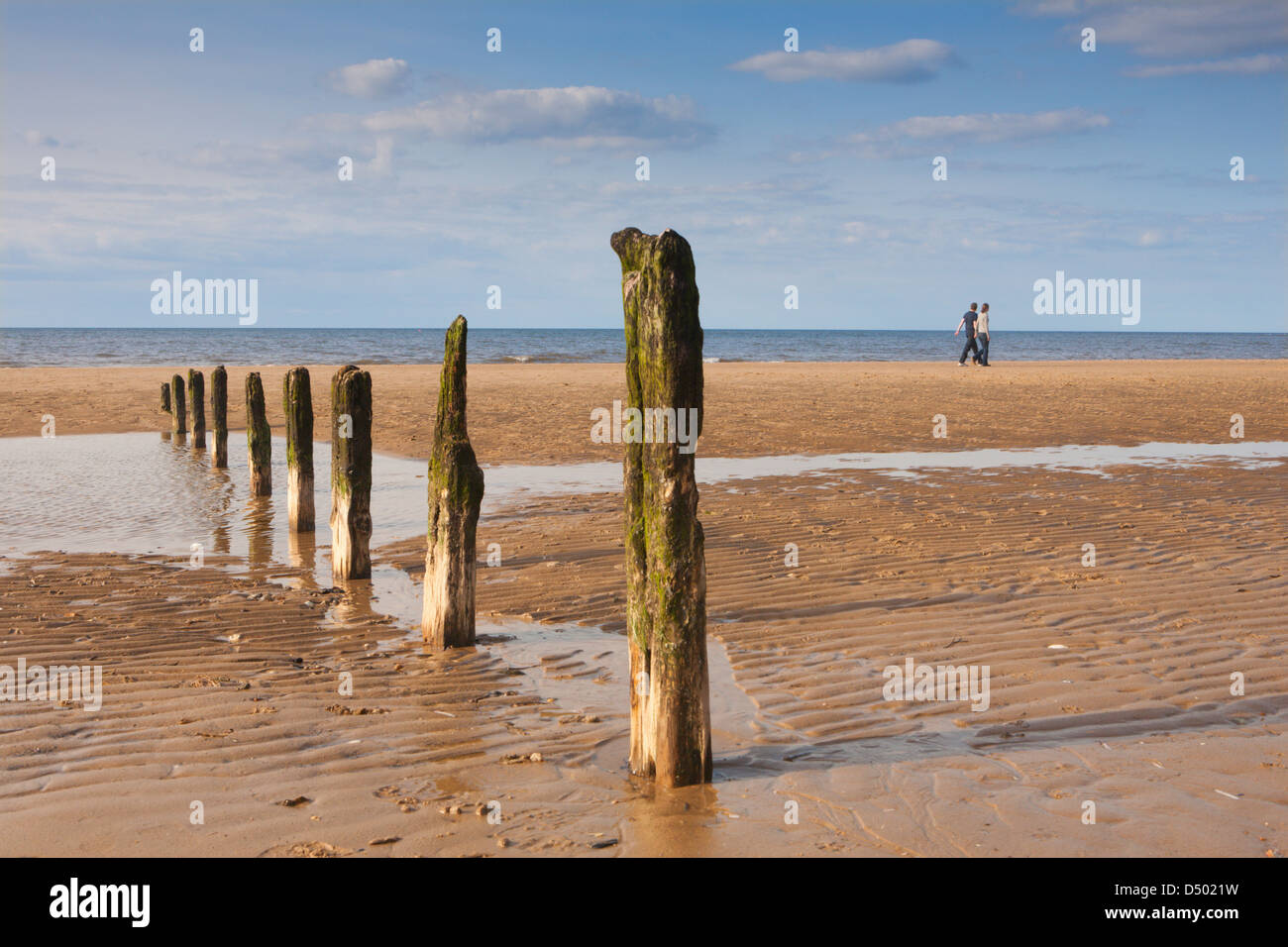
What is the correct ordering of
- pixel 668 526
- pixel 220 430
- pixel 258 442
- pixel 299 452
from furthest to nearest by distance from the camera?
pixel 220 430, pixel 258 442, pixel 299 452, pixel 668 526

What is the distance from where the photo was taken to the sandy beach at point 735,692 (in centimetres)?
473

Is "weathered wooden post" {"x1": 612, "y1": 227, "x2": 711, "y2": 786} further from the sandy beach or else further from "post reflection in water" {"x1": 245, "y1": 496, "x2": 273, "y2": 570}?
"post reflection in water" {"x1": 245, "y1": 496, "x2": 273, "y2": 570}

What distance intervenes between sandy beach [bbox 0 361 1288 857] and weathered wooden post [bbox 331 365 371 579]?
1.18 feet

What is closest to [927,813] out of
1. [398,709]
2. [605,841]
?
[605,841]

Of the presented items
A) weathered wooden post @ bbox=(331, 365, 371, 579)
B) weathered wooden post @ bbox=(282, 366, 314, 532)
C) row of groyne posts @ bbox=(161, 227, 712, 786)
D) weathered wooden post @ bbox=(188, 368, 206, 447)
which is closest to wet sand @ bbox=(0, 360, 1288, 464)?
weathered wooden post @ bbox=(188, 368, 206, 447)

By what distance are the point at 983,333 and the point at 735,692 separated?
34.5m

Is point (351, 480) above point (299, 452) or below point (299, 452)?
below

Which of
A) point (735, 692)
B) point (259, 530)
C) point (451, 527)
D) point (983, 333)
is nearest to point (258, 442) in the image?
point (259, 530)

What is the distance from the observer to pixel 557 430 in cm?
2095

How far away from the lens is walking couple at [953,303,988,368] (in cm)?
3766

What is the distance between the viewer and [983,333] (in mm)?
38469

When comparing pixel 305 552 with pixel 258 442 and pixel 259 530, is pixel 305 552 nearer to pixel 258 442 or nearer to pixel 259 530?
pixel 259 530
